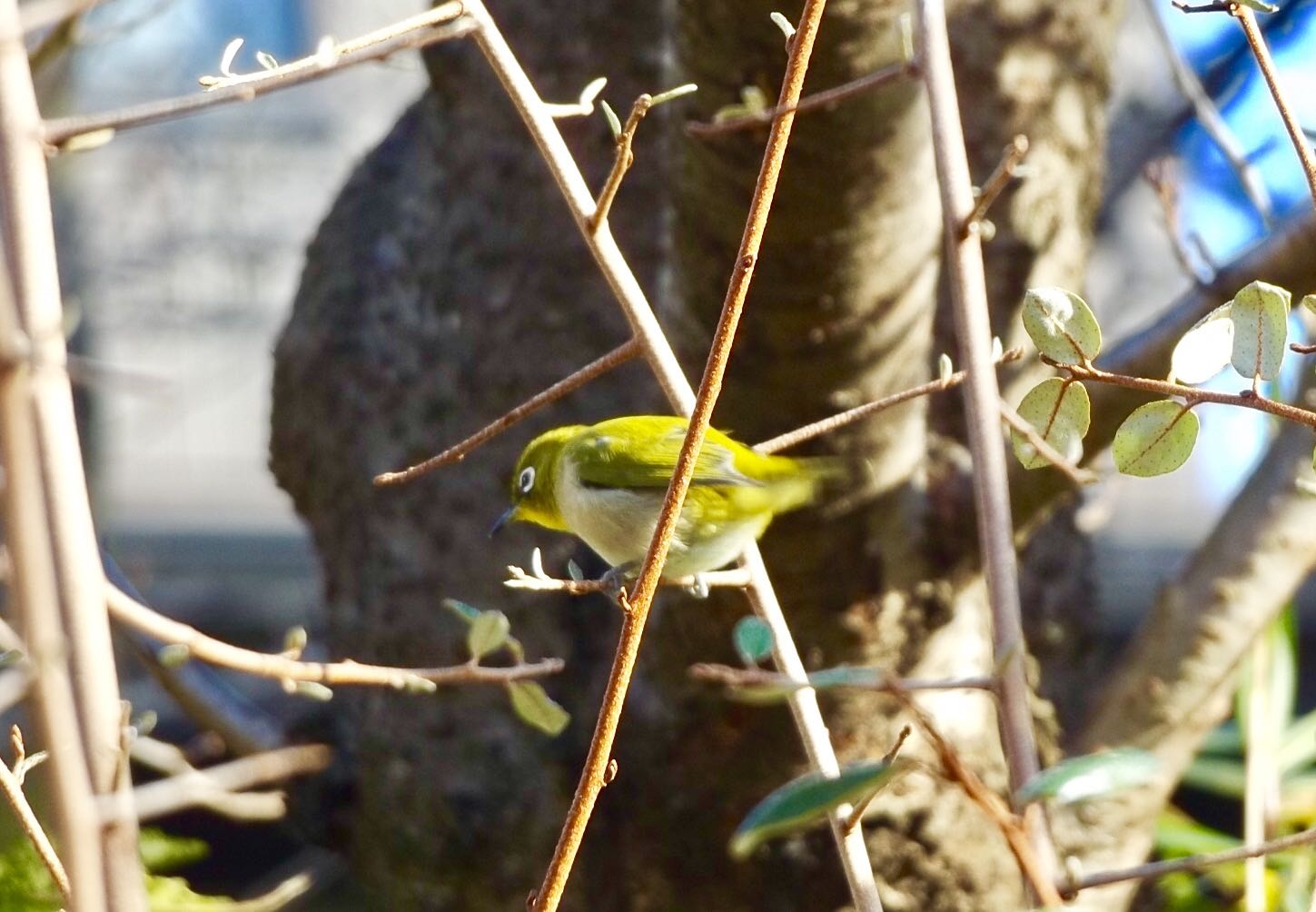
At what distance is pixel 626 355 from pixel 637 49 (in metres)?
0.93

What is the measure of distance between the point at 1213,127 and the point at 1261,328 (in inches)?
36.9

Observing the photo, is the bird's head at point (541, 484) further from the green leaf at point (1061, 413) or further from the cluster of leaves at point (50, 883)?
the green leaf at point (1061, 413)

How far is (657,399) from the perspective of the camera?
1.37m

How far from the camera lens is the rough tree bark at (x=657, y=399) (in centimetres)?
95

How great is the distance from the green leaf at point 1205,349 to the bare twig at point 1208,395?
0.06ft

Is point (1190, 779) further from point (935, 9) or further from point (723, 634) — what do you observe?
point (935, 9)

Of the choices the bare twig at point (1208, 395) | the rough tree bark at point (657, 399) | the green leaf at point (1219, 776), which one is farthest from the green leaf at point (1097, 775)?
the green leaf at point (1219, 776)

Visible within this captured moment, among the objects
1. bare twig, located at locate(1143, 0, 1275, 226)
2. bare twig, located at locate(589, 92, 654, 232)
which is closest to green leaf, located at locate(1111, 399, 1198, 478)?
bare twig, located at locate(589, 92, 654, 232)

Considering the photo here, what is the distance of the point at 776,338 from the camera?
→ 1.00 m

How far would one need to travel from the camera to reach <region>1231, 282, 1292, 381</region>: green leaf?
0.51 metres

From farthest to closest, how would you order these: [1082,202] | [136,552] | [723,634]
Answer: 1. [136,552]
2. [1082,202]
3. [723,634]

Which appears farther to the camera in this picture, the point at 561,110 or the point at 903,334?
the point at 903,334

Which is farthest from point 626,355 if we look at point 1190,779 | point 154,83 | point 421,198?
point 154,83

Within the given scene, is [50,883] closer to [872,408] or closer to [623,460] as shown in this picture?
[623,460]
